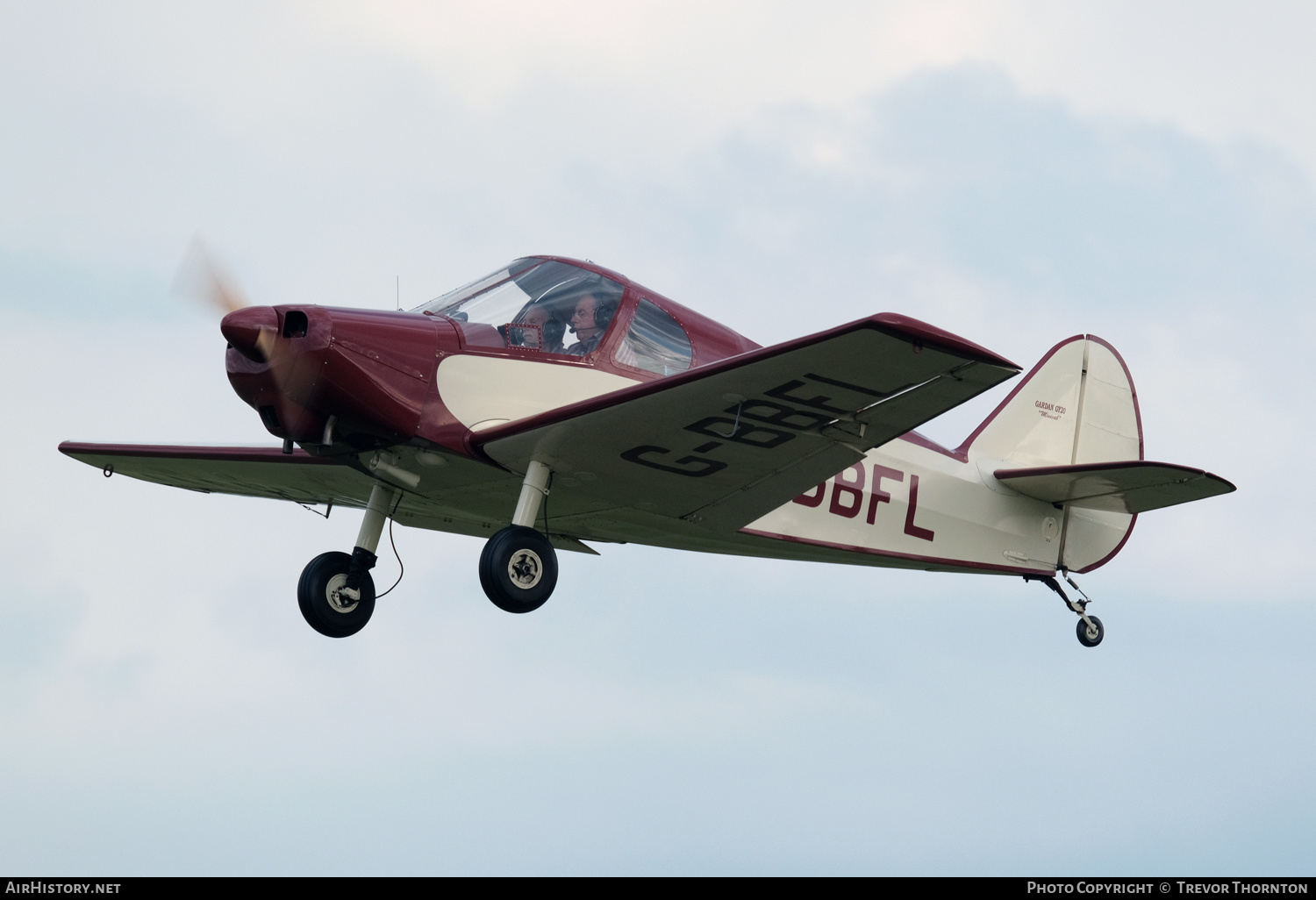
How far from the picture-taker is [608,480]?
10828 millimetres

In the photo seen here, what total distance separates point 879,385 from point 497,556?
276 cm

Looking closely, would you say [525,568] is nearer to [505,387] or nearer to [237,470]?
[505,387]

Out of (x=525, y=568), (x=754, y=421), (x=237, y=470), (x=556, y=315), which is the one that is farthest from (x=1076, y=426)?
(x=237, y=470)

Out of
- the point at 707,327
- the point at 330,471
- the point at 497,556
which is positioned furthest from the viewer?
the point at 330,471

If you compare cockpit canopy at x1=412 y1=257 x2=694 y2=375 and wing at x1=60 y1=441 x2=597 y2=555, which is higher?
cockpit canopy at x1=412 y1=257 x2=694 y2=375

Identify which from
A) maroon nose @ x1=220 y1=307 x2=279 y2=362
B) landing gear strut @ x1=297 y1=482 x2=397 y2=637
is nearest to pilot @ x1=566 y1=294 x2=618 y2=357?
landing gear strut @ x1=297 y1=482 x2=397 y2=637

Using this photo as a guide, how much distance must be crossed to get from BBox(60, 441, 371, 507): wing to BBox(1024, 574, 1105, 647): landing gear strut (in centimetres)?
628

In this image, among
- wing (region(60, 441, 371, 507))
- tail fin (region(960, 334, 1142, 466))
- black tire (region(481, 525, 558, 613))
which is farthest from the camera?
tail fin (region(960, 334, 1142, 466))

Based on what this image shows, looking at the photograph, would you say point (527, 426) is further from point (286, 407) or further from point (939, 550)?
point (939, 550)

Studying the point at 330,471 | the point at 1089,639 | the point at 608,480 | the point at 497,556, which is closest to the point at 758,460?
the point at 608,480

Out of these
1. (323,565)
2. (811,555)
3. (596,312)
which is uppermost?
(596,312)

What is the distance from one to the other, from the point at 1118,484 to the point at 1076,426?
2384 millimetres

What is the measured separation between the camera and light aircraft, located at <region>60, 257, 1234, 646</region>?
A: 376 inches

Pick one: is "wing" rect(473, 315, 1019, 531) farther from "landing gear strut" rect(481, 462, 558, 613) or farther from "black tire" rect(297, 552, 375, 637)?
"black tire" rect(297, 552, 375, 637)
